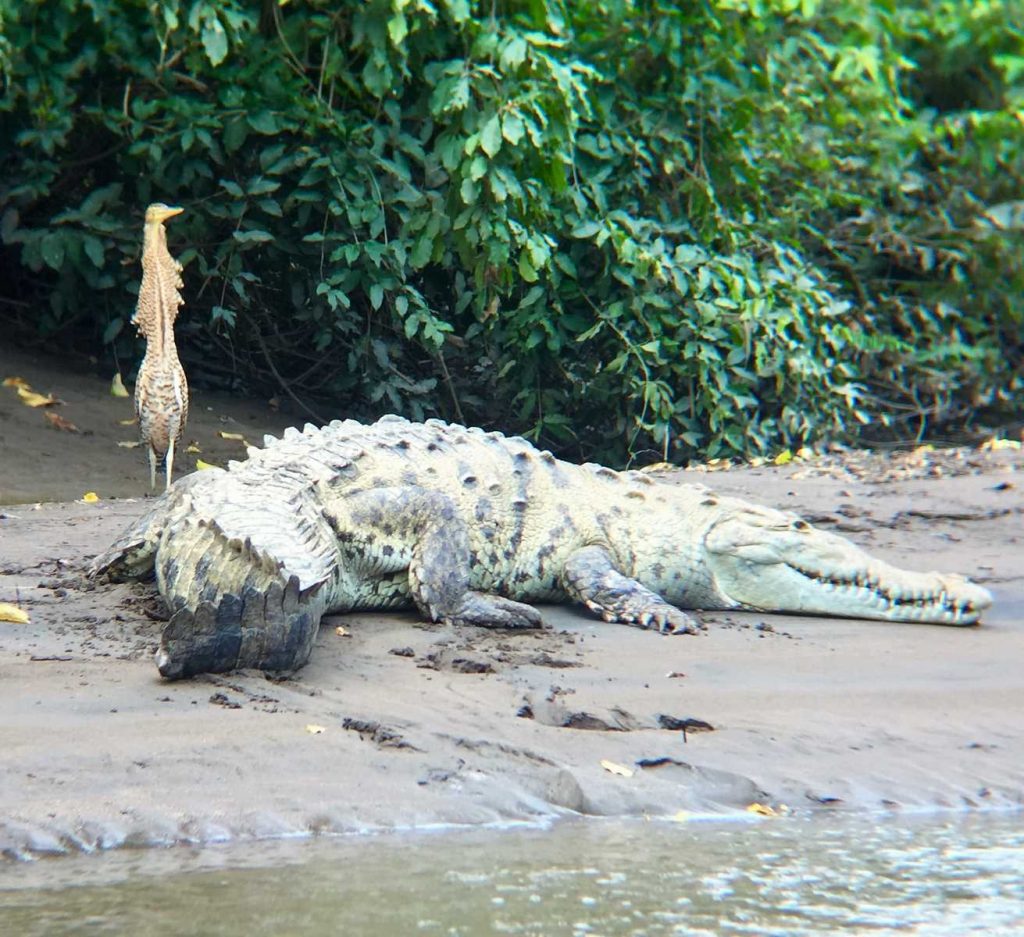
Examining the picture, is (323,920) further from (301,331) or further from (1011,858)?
(301,331)

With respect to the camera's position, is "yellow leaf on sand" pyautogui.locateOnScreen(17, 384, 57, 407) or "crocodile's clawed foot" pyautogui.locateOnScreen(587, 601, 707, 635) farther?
"yellow leaf on sand" pyautogui.locateOnScreen(17, 384, 57, 407)

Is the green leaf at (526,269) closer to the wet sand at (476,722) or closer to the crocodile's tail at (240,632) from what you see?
the wet sand at (476,722)

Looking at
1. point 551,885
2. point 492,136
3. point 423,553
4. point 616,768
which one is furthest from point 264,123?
point 551,885

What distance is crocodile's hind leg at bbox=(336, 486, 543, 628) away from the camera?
5070 millimetres

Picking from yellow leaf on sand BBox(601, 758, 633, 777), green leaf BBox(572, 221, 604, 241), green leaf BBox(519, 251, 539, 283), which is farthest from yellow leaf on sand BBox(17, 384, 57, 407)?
yellow leaf on sand BBox(601, 758, 633, 777)

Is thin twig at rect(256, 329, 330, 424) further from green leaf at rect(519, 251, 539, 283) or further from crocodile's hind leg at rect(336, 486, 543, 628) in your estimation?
crocodile's hind leg at rect(336, 486, 543, 628)

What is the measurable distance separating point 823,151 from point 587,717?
348 inches

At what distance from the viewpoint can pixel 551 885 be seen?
10.3 feet

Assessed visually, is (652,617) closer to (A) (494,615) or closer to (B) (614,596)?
(B) (614,596)

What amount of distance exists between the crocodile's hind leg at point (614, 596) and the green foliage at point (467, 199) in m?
3.53

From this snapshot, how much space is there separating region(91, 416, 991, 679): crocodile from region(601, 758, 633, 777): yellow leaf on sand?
3.36ft

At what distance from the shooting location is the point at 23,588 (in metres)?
5.09

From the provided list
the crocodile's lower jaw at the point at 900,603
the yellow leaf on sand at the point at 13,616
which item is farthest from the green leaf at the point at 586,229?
the yellow leaf on sand at the point at 13,616

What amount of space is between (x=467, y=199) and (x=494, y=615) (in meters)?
3.96
